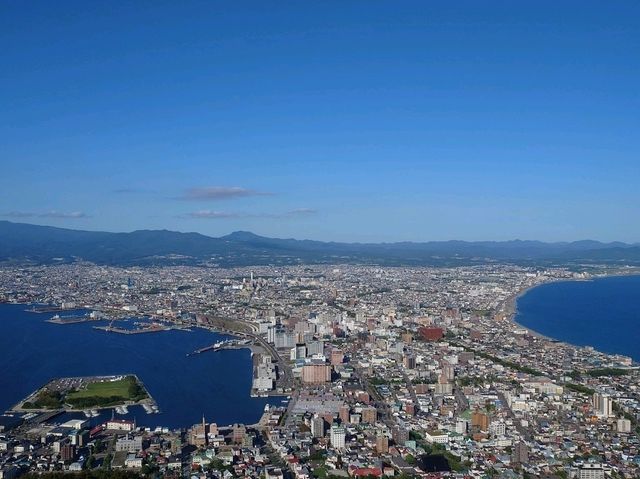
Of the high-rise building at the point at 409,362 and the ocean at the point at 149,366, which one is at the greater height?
the high-rise building at the point at 409,362

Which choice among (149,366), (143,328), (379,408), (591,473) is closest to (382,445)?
(379,408)

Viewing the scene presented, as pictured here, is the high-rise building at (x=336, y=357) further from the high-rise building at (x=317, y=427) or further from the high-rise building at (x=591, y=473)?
the high-rise building at (x=591, y=473)

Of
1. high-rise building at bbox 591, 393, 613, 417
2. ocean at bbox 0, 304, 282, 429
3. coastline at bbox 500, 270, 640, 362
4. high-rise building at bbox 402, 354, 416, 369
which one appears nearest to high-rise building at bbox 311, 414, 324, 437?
ocean at bbox 0, 304, 282, 429

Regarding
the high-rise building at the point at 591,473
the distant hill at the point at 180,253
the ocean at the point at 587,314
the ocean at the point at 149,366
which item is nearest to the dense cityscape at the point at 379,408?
the high-rise building at the point at 591,473

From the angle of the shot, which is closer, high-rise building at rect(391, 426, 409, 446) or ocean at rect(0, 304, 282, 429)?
→ high-rise building at rect(391, 426, 409, 446)

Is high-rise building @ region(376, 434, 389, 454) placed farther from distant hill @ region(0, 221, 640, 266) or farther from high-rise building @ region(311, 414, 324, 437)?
distant hill @ region(0, 221, 640, 266)

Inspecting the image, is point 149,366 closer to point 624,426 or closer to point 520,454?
point 520,454

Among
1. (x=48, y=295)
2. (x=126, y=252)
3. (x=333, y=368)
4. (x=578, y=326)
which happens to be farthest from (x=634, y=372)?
(x=126, y=252)
